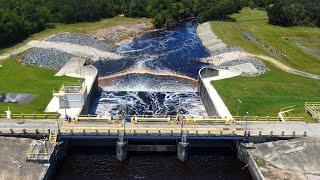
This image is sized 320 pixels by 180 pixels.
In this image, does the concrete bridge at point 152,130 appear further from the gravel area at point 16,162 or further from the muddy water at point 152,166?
the gravel area at point 16,162

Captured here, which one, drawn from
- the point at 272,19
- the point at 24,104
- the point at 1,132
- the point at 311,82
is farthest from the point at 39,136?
the point at 272,19

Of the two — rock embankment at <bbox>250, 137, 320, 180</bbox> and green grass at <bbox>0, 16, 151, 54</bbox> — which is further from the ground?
green grass at <bbox>0, 16, 151, 54</bbox>

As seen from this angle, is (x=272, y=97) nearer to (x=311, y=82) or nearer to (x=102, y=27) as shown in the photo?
(x=311, y=82)

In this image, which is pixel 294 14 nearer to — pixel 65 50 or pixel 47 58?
pixel 65 50

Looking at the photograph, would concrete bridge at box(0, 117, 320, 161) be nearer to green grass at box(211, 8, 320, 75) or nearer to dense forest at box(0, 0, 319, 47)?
green grass at box(211, 8, 320, 75)

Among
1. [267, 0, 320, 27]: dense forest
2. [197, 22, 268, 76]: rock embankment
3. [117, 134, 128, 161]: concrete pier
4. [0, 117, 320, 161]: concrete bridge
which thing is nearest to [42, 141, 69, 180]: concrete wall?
[0, 117, 320, 161]: concrete bridge

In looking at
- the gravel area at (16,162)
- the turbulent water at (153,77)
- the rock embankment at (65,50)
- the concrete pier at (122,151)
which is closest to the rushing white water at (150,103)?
the turbulent water at (153,77)
